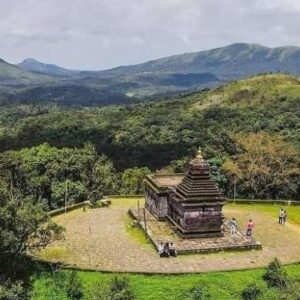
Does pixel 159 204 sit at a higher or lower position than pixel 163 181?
lower

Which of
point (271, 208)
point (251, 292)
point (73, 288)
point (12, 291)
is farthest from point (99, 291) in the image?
point (271, 208)

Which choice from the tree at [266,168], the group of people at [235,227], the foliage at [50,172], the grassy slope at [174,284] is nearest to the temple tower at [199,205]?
the group of people at [235,227]

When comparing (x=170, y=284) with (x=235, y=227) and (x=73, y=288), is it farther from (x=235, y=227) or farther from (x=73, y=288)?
(x=235, y=227)

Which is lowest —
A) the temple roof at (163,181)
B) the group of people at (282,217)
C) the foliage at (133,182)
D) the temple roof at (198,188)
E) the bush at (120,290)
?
the foliage at (133,182)

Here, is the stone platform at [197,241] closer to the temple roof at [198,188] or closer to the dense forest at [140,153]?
the temple roof at [198,188]

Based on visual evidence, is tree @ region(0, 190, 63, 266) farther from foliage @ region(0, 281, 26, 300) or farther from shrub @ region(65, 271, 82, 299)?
shrub @ region(65, 271, 82, 299)
